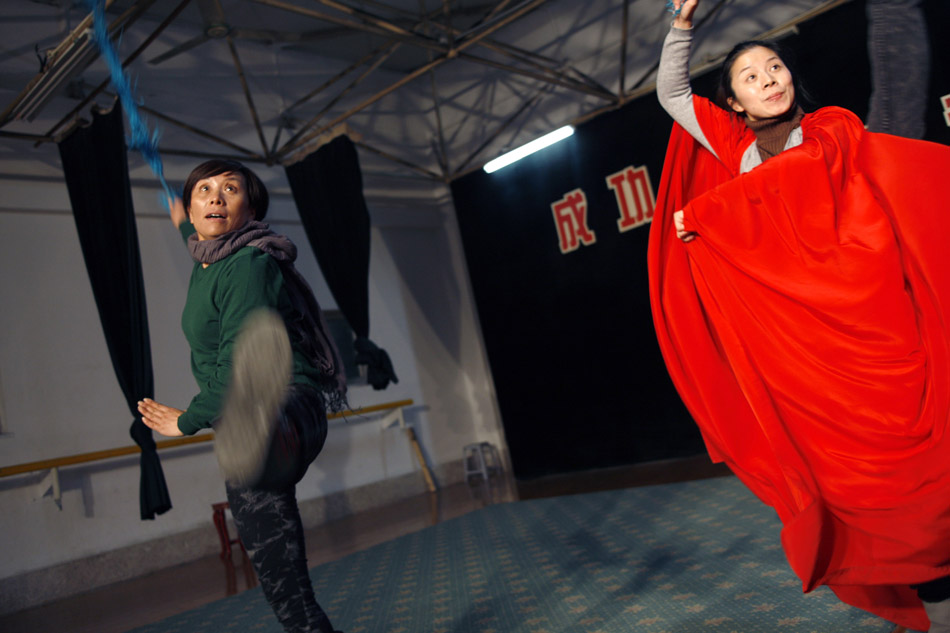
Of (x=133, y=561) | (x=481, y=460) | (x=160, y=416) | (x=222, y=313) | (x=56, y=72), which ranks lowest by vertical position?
(x=481, y=460)

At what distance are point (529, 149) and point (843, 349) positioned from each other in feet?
17.4

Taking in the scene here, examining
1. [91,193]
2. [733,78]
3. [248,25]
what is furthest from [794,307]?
[248,25]

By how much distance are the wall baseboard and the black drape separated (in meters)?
1.18

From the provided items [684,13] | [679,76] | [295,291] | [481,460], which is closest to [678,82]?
[679,76]

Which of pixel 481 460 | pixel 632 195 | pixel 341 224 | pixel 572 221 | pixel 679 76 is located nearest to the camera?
pixel 679 76

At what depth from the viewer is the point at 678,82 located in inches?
63.2

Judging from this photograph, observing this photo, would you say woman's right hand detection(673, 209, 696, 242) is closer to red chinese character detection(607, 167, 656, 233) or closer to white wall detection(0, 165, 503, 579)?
red chinese character detection(607, 167, 656, 233)

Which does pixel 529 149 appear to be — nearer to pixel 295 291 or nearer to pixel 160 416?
pixel 295 291

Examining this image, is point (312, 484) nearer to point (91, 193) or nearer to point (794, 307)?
point (91, 193)

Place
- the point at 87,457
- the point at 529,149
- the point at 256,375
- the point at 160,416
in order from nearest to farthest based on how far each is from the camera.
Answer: the point at 256,375, the point at 160,416, the point at 87,457, the point at 529,149

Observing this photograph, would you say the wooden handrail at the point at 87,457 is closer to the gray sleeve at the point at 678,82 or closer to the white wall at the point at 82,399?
the white wall at the point at 82,399

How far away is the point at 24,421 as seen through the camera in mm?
4434

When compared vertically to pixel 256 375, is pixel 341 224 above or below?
above

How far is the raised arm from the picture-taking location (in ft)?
5.04
